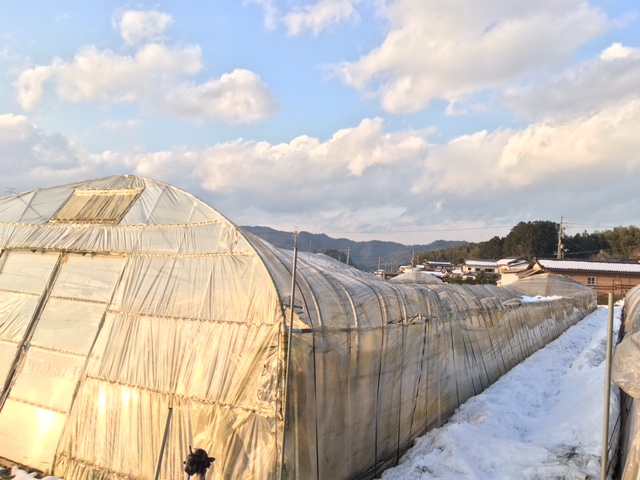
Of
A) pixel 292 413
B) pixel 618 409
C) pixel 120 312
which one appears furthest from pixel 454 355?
pixel 120 312

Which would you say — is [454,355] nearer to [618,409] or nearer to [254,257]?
[618,409]

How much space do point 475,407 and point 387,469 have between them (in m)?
3.40

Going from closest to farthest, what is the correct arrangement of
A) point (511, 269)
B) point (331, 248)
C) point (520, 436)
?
1. point (520, 436)
2. point (511, 269)
3. point (331, 248)

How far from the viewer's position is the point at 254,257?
249 inches

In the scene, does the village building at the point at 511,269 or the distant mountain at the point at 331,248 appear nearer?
the distant mountain at the point at 331,248

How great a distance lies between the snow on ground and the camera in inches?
252

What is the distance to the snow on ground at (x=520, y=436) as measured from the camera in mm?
6395

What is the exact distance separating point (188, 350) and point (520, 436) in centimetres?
646

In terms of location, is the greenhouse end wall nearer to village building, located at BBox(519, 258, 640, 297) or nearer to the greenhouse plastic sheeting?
the greenhouse plastic sheeting

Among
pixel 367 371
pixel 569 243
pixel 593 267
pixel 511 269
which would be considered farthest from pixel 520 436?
pixel 569 243

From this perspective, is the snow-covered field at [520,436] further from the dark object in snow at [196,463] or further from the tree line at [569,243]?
the tree line at [569,243]

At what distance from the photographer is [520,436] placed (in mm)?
8305

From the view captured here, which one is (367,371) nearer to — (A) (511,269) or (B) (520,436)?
(B) (520,436)

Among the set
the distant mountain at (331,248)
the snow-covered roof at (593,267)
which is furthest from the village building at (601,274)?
the distant mountain at (331,248)
